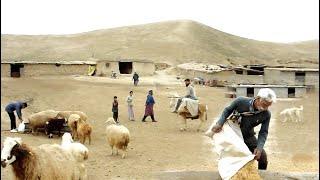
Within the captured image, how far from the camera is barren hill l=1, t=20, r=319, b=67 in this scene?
67688mm

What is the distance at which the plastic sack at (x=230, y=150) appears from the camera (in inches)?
214

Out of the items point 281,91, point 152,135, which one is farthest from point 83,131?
point 281,91

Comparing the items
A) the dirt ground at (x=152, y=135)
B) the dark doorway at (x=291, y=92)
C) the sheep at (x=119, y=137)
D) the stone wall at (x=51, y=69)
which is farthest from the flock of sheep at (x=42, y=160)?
the stone wall at (x=51, y=69)

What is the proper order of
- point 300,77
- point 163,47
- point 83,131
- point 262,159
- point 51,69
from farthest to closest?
point 163,47, point 51,69, point 300,77, point 83,131, point 262,159

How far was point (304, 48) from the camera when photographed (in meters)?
94.3

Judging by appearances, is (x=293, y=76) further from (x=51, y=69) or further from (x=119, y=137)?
(x=119, y=137)

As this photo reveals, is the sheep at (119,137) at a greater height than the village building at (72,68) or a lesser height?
lesser

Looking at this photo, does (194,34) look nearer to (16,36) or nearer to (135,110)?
(16,36)

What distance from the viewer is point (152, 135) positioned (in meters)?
16.4

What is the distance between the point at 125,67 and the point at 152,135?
1144 inches

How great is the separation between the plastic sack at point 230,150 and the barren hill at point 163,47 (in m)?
54.0

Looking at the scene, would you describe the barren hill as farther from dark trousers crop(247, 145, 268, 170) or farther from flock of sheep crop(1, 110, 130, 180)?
dark trousers crop(247, 145, 268, 170)

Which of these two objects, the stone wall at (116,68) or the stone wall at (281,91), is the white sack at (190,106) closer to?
the stone wall at (281,91)

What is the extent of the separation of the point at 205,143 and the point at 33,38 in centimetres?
8015
